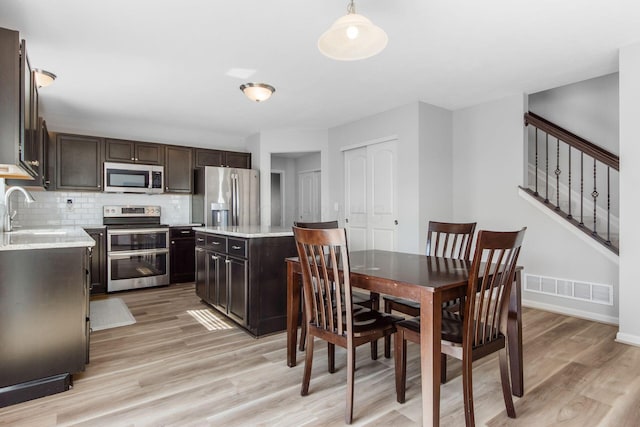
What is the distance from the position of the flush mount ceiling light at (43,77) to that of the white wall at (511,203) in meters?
4.67

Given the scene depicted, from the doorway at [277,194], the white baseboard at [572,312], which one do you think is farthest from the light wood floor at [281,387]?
the doorway at [277,194]

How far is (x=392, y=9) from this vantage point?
7.85 ft

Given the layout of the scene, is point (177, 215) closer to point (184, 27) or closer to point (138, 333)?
point (138, 333)

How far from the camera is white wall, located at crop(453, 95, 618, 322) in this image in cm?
369

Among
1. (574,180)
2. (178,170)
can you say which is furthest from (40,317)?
(574,180)

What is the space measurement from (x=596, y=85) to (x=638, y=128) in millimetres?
1853

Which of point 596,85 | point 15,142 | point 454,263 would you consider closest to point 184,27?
point 15,142

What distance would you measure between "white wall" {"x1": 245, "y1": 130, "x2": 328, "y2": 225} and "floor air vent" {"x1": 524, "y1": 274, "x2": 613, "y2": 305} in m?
3.16

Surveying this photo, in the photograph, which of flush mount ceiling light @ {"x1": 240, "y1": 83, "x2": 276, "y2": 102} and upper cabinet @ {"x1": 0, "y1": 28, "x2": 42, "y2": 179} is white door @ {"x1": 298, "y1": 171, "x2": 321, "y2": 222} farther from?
upper cabinet @ {"x1": 0, "y1": 28, "x2": 42, "y2": 179}

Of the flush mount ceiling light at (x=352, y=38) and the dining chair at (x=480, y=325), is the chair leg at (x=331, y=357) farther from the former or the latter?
the flush mount ceiling light at (x=352, y=38)

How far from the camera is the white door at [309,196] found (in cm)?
723

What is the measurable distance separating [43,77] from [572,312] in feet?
19.1

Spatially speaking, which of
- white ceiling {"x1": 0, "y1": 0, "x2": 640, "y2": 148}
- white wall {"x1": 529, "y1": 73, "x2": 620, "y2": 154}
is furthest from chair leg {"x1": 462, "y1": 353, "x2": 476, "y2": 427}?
white wall {"x1": 529, "y1": 73, "x2": 620, "y2": 154}

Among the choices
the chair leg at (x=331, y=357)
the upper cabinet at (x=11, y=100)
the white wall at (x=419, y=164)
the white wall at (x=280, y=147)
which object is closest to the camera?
the upper cabinet at (x=11, y=100)
